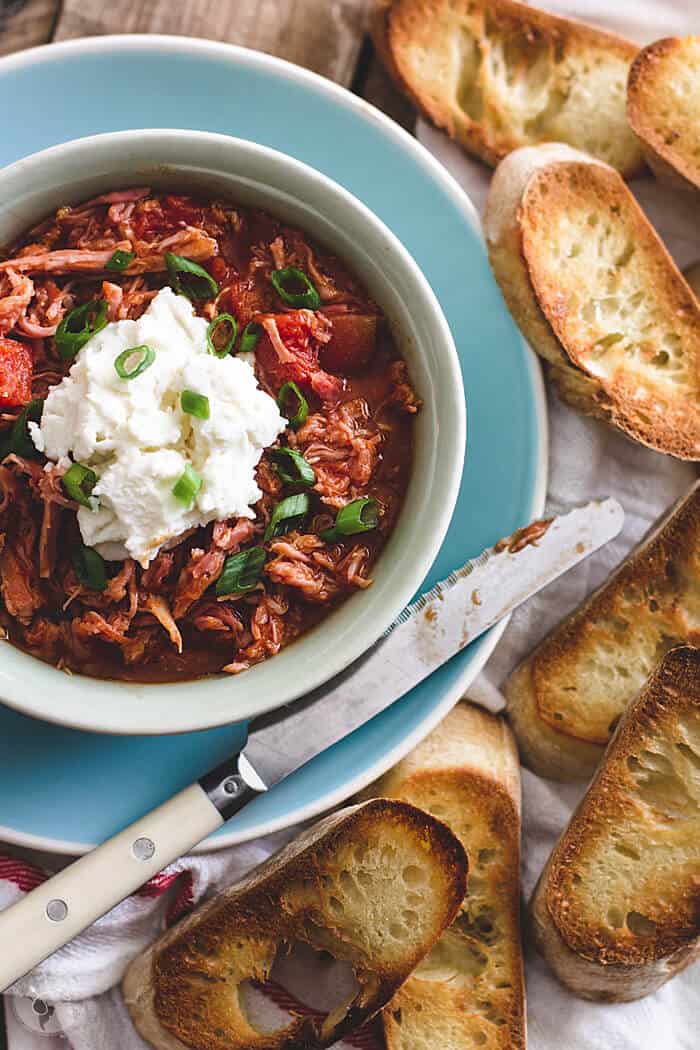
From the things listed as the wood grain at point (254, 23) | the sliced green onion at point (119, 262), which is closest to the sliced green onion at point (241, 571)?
the sliced green onion at point (119, 262)

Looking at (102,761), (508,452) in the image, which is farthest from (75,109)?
(102,761)

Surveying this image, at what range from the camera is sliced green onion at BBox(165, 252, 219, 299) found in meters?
3.41

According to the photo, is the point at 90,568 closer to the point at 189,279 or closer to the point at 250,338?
the point at 250,338

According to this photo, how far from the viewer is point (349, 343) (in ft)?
11.8

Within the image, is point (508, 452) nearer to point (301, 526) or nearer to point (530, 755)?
point (301, 526)

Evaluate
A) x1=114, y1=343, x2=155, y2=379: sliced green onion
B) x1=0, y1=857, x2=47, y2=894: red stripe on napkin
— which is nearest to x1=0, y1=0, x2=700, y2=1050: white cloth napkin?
x1=0, y1=857, x2=47, y2=894: red stripe on napkin

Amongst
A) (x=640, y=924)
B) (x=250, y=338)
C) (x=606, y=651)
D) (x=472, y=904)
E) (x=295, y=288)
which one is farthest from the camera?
(x=606, y=651)

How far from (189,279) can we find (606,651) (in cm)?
219

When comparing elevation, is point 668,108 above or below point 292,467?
above

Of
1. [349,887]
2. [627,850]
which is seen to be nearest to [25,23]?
[349,887]

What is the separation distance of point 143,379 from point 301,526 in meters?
0.69

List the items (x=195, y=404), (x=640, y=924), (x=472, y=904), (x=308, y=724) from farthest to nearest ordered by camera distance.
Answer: (x=472, y=904), (x=640, y=924), (x=308, y=724), (x=195, y=404)

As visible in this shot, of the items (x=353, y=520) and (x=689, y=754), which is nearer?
(x=353, y=520)

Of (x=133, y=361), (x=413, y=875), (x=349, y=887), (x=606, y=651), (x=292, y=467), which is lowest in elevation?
(x=349, y=887)
